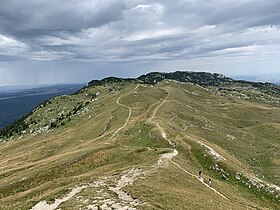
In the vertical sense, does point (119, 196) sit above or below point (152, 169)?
above

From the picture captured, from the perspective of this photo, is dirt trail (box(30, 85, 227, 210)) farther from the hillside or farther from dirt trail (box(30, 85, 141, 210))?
the hillside

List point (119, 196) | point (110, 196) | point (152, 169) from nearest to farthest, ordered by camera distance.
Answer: point (110, 196) → point (119, 196) → point (152, 169)

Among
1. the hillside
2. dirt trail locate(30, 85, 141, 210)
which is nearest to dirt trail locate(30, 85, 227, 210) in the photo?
dirt trail locate(30, 85, 141, 210)

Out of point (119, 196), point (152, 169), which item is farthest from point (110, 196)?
point (152, 169)

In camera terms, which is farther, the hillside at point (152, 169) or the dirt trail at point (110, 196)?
the hillside at point (152, 169)

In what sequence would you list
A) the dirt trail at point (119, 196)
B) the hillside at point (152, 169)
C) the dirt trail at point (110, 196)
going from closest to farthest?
the dirt trail at point (110, 196) < the dirt trail at point (119, 196) < the hillside at point (152, 169)

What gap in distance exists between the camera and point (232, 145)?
103875 mm

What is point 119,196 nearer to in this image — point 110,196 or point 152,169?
point 110,196

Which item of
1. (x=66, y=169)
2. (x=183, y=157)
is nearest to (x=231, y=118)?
(x=183, y=157)

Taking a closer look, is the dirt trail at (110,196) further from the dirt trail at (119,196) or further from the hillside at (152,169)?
the hillside at (152,169)

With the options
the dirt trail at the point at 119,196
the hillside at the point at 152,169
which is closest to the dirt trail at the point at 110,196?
the dirt trail at the point at 119,196

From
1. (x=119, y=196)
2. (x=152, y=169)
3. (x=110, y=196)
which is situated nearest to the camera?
(x=110, y=196)

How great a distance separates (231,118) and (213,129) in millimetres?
41563

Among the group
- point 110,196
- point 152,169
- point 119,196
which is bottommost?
point 152,169
